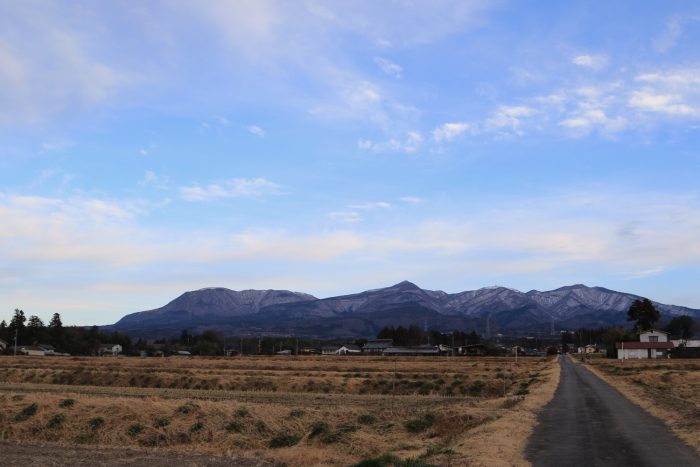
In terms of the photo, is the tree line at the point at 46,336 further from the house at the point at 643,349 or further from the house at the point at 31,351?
the house at the point at 643,349

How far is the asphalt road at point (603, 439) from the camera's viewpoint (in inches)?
627

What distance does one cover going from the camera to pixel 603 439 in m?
19.6

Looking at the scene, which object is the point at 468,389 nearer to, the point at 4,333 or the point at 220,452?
the point at 220,452

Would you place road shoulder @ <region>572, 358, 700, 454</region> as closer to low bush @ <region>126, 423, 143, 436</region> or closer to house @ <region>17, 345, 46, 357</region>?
low bush @ <region>126, 423, 143, 436</region>

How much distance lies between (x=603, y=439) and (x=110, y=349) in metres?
162

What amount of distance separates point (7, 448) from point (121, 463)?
18.5 feet

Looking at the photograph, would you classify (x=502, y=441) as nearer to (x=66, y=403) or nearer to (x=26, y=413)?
(x=66, y=403)

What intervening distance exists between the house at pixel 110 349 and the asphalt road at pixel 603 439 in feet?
494

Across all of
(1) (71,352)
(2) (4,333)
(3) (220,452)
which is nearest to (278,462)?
(3) (220,452)

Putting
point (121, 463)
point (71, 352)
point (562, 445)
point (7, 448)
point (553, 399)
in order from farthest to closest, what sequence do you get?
point (71, 352)
point (553, 399)
point (7, 448)
point (562, 445)
point (121, 463)

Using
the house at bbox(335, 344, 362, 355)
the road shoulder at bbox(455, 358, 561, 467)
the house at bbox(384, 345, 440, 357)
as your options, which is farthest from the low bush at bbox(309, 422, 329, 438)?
the house at bbox(335, 344, 362, 355)

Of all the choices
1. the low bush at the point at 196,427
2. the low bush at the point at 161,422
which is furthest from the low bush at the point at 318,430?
the low bush at the point at 161,422

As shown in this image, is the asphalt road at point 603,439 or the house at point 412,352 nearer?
the asphalt road at point 603,439

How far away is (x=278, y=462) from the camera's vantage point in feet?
55.4
